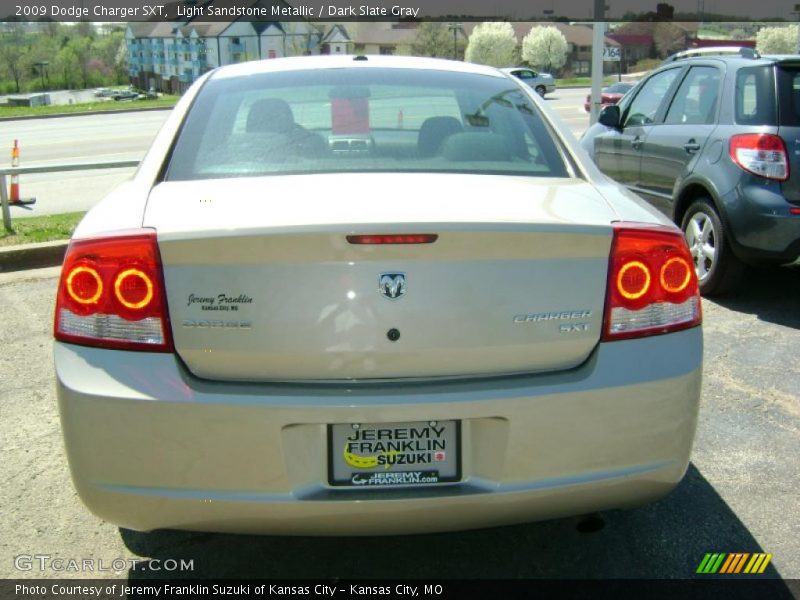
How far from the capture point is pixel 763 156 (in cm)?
553

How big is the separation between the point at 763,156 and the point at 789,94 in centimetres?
48

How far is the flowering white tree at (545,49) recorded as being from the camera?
10231 cm

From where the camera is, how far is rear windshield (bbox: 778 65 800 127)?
18.1 ft

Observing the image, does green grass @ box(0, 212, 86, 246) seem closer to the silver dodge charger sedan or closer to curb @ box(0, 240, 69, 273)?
curb @ box(0, 240, 69, 273)

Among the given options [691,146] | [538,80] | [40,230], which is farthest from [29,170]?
[538,80]

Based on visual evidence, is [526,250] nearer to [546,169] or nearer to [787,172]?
[546,169]

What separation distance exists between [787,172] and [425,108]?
10.1ft

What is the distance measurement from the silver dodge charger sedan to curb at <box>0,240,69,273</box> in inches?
206

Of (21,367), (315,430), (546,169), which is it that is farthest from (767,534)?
(21,367)

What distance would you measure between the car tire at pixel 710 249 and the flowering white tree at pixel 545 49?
100786 millimetres

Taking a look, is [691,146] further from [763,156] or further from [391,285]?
[391,285]

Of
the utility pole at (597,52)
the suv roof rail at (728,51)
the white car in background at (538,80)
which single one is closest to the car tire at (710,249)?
the suv roof rail at (728,51)

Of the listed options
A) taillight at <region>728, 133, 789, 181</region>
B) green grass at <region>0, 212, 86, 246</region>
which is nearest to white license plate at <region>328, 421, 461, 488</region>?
taillight at <region>728, 133, 789, 181</region>

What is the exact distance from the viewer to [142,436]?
226 cm
